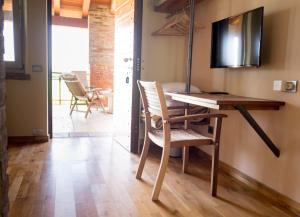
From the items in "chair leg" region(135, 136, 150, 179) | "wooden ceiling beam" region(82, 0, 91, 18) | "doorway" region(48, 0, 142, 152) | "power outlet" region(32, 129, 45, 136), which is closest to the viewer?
"chair leg" region(135, 136, 150, 179)

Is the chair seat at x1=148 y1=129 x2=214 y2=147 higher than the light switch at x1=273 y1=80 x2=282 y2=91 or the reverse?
the reverse

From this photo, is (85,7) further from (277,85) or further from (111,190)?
(277,85)

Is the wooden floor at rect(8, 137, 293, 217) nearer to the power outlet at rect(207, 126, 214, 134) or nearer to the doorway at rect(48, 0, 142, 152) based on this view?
the power outlet at rect(207, 126, 214, 134)

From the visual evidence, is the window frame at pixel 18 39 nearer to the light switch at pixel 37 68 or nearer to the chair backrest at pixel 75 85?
the light switch at pixel 37 68

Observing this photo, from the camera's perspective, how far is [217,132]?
2242 mm

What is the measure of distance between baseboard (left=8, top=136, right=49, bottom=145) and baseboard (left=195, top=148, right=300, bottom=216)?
226 cm

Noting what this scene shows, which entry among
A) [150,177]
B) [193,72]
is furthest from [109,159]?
[193,72]

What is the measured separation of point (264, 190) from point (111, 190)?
122cm

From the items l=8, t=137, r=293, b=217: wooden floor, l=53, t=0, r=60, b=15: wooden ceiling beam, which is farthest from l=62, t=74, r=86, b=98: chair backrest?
l=8, t=137, r=293, b=217: wooden floor

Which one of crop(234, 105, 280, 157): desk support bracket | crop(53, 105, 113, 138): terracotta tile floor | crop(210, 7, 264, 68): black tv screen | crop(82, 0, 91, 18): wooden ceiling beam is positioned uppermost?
crop(82, 0, 91, 18): wooden ceiling beam

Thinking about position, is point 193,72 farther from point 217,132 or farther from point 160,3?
point 217,132

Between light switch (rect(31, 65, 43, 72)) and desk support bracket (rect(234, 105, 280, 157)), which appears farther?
light switch (rect(31, 65, 43, 72))

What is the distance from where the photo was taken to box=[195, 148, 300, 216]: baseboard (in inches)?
80.2

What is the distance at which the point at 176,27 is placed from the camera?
3.32 metres
